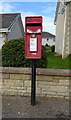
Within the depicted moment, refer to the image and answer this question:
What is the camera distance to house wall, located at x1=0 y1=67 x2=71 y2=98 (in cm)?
309

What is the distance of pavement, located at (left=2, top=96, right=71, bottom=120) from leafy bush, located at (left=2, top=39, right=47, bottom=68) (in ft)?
2.95

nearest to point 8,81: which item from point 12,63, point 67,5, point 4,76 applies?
point 4,76

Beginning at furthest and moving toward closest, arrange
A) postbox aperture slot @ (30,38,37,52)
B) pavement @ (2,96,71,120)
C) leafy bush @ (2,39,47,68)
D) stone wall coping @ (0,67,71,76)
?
1. leafy bush @ (2,39,47,68)
2. stone wall coping @ (0,67,71,76)
3. postbox aperture slot @ (30,38,37,52)
4. pavement @ (2,96,71,120)

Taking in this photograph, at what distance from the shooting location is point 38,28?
8.82 ft

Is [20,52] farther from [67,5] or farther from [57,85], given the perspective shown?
[67,5]

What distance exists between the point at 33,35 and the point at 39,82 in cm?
123

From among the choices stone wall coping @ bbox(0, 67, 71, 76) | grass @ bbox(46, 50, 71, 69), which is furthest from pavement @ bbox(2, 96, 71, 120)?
grass @ bbox(46, 50, 71, 69)

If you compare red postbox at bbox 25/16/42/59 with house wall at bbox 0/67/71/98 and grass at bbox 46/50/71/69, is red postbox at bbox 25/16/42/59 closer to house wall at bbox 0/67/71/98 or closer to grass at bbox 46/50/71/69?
house wall at bbox 0/67/71/98

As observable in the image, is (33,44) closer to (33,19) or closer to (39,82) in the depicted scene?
(33,19)

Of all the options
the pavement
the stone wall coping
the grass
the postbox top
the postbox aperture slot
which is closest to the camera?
the pavement

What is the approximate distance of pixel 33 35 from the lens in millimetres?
2738

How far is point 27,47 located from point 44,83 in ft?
3.46

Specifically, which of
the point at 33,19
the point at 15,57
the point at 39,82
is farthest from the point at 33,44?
the point at 39,82

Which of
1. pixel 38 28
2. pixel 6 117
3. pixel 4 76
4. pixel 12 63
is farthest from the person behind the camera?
pixel 12 63
